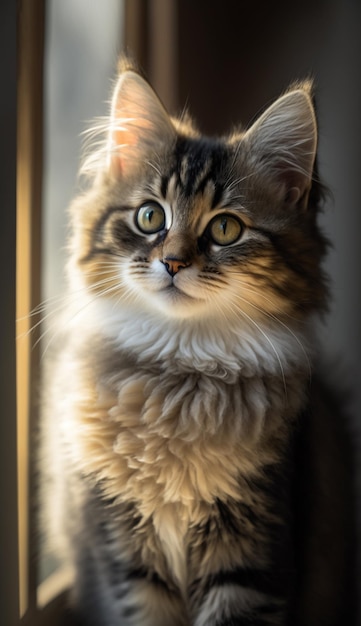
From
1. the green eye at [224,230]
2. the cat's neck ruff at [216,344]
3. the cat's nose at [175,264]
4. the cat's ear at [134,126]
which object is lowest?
Result: the cat's neck ruff at [216,344]

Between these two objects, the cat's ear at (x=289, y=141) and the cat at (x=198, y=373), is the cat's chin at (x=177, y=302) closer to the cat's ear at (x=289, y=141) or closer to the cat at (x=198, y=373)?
the cat at (x=198, y=373)

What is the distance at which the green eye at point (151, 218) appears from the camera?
1104mm

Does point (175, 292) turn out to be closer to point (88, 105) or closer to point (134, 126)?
point (134, 126)

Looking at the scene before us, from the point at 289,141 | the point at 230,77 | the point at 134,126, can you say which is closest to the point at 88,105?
the point at 134,126

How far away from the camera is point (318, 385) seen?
1.31 meters

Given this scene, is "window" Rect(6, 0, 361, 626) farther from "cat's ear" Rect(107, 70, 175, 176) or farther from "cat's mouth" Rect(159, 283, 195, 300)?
"cat's mouth" Rect(159, 283, 195, 300)

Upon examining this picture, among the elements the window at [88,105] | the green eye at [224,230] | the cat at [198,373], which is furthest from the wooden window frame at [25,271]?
the green eye at [224,230]

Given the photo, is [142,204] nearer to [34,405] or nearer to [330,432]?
[34,405]

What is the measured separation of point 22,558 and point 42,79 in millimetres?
931

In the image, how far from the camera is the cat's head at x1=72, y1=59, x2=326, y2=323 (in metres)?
1.05

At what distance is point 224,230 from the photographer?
1.08 m

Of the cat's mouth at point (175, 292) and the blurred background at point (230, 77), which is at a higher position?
the blurred background at point (230, 77)

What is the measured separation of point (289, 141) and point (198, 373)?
44 cm

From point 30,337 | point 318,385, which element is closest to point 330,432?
point 318,385
